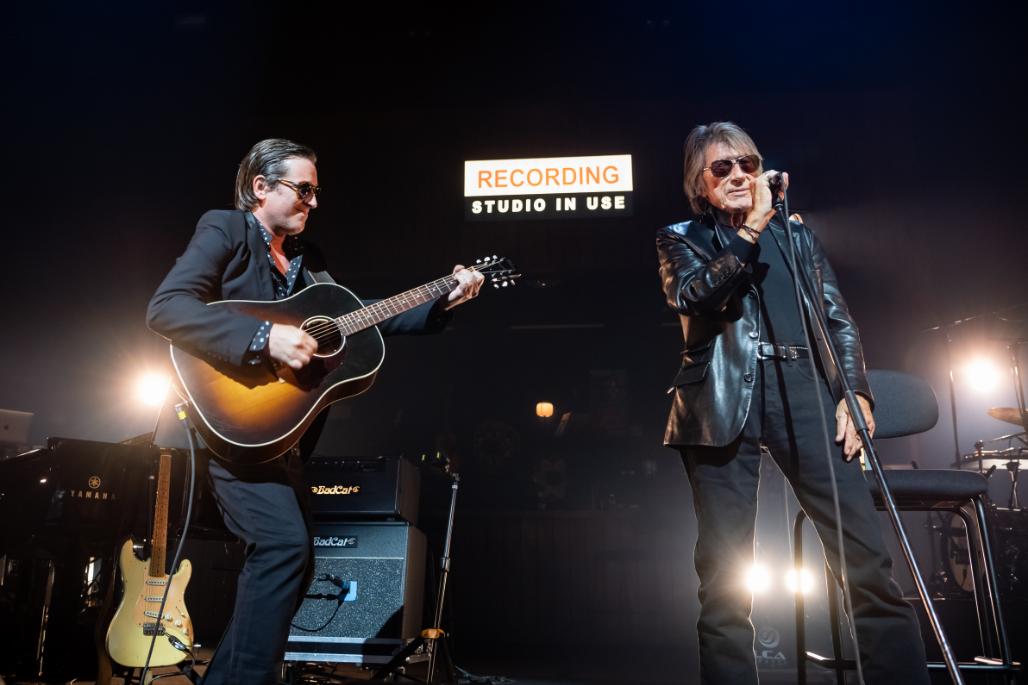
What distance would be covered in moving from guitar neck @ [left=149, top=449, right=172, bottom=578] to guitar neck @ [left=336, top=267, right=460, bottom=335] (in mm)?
2153

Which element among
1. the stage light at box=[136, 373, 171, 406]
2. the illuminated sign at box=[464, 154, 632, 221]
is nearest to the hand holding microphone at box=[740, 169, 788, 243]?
the illuminated sign at box=[464, 154, 632, 221]

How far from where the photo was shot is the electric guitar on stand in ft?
6.18

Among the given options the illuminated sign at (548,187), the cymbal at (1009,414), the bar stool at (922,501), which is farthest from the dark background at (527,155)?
the bar stool at (922,501)

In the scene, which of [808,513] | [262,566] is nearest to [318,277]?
[262,566]

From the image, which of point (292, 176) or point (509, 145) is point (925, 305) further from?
point (292, 176)

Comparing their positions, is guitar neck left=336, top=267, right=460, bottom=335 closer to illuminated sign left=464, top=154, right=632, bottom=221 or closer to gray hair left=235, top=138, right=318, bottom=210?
gray hair left=235, top=138, right=318, bottom=210

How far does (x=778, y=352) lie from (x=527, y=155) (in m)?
5.34

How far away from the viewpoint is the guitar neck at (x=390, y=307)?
219 cm

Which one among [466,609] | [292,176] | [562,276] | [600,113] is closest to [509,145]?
[600,113]

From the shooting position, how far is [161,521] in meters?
3.80

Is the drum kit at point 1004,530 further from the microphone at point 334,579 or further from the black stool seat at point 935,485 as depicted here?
→ the microphone at point 334,579

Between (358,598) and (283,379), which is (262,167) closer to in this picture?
(283,379)

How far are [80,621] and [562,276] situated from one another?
4904 mm

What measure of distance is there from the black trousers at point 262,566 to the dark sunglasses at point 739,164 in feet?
5.09
